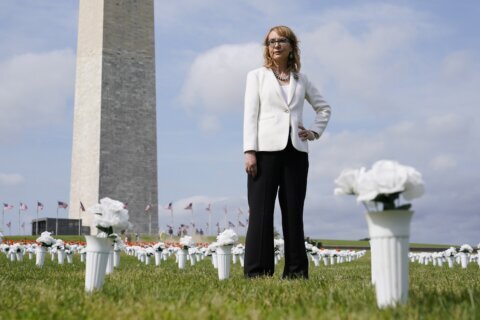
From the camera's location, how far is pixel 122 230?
5.59 m

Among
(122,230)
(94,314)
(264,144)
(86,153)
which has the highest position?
(86,153)

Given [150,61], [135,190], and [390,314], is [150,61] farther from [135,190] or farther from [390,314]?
[390,314]

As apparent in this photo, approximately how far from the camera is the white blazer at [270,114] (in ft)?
22.2

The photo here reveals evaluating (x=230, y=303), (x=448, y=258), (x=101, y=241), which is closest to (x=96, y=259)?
(x=101, y=241)

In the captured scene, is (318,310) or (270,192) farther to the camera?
(270,192)

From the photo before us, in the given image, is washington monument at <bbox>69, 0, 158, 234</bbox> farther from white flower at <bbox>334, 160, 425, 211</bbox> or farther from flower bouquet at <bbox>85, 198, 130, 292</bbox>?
white flower at <bbox>334, 160, 425, 211</bbox>

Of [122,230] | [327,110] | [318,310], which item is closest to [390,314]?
[318,310]

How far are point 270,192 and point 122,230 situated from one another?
180 centimetres

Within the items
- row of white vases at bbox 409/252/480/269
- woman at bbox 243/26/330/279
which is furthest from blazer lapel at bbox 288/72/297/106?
row of white vases at bbox 409/252/480/269

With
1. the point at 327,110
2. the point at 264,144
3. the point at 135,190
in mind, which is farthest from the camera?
the point at 135,190

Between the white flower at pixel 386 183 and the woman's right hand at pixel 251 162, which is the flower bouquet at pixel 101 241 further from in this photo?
the white flower at pixel 386 183

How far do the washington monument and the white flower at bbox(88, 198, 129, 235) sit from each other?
36.5 meters

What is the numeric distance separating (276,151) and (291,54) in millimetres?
1133

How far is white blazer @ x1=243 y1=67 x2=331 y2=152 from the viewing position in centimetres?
676
